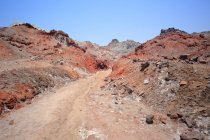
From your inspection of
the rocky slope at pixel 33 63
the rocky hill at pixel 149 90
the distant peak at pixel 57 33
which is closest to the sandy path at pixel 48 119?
the rocky hill at pixel 149 90

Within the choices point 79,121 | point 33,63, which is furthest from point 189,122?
point 33,63

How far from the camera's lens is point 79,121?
1549cm

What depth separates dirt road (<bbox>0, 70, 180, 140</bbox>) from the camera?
13.8 meters

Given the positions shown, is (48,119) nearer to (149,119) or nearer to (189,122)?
(149,119)

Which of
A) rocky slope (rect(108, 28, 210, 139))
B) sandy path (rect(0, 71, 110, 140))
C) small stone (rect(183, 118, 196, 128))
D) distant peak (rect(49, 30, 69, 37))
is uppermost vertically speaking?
distant peak (rect(49, 30, 69, 37))

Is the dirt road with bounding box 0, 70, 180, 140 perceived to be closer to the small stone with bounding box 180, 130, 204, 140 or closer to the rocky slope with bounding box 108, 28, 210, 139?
the small stone with bounding box 180, 130, 204, 140

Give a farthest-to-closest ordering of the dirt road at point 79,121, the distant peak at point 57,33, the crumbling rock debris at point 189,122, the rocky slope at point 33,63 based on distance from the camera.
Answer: the distant peak at point 57,33
the rocky slope at point 33,63
the crumbling rock debris at point 189,122
the dirt road at point 79,121

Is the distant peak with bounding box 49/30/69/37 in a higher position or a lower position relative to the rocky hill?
higher

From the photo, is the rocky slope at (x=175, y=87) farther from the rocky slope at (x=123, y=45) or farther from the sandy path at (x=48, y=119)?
the rocky slope at (x=123, y=45)

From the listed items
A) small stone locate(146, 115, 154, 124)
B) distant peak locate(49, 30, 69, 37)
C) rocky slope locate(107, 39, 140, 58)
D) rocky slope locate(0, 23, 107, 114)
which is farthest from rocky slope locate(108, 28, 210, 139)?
rocky slope locate(107, 39, 140, 58)

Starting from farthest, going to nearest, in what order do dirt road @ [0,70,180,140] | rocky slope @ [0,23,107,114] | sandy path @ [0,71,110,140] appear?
rocky slope @ [0,23,107,114]
sandy path @ [0,71,110,140]
dirt road @ [0,70,180,140]

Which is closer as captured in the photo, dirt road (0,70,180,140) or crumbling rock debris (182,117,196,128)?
dirt road (0,70,180,140)

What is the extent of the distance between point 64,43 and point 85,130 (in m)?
34.2

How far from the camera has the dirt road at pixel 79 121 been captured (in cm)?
1379
